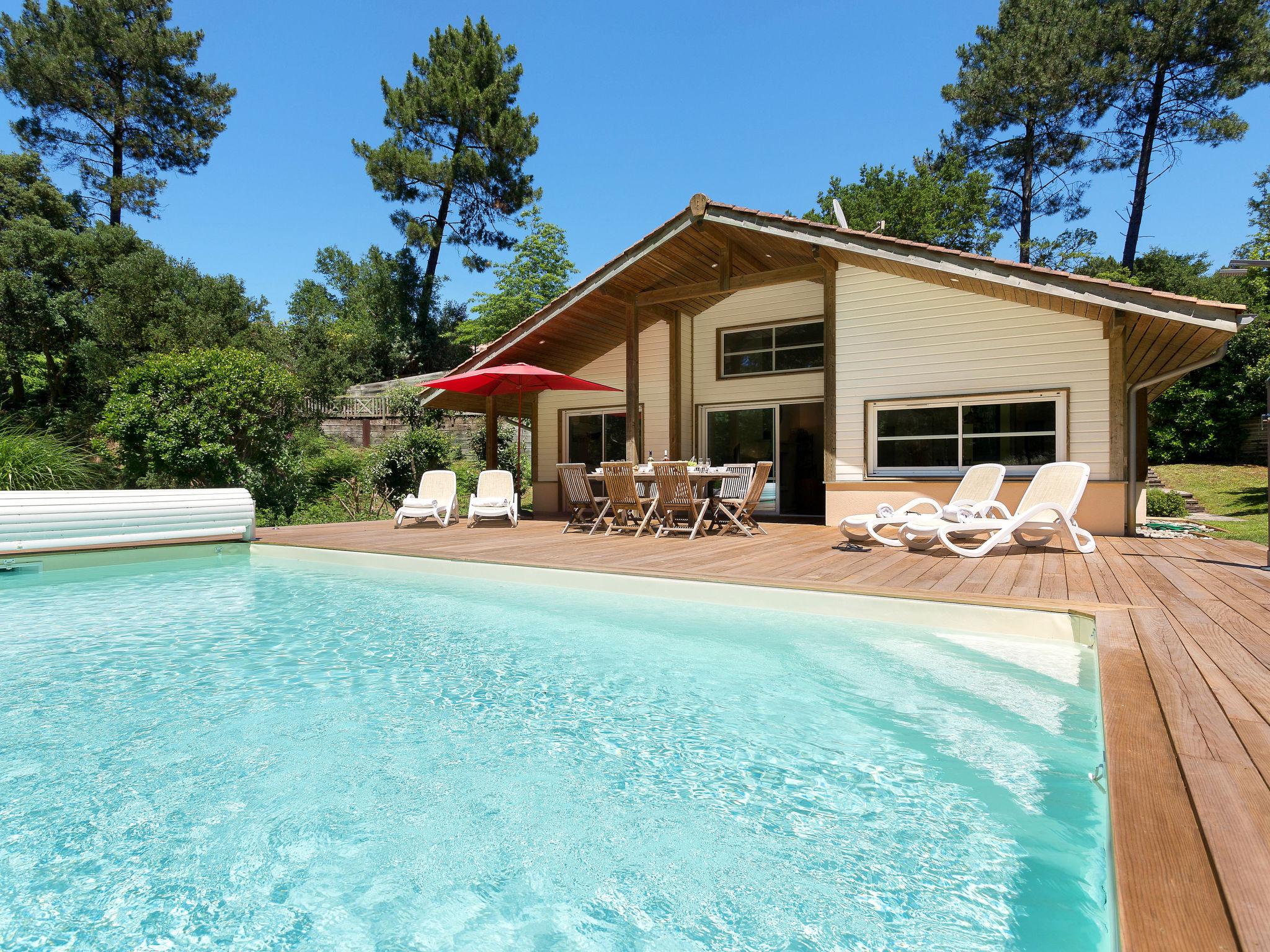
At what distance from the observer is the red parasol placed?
9383 millimetres

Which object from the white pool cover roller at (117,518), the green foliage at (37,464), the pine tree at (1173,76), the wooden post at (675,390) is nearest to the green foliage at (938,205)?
the pine tree at (1173,76)

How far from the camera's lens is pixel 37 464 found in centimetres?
911

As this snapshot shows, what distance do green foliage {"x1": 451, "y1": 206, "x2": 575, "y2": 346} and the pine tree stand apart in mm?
18009

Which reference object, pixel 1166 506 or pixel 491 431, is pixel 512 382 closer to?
pixel 491 431

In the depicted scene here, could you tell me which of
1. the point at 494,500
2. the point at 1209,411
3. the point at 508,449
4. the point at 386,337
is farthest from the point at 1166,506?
the point at 386,337

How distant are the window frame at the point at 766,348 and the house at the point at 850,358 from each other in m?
0.03

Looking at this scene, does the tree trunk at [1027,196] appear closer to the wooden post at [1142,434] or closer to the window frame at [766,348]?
the wooden post at [1142,434]

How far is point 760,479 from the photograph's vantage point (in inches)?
316

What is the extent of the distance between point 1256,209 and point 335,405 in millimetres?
28006

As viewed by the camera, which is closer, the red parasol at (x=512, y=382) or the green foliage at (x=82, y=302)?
the red parasol at (x=512, y=382)

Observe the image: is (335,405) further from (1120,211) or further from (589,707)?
(1120,211)

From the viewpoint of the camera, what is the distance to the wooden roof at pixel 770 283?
7.11m

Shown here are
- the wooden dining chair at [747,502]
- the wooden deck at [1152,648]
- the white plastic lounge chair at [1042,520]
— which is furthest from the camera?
the wooden dining chair at [747,502]

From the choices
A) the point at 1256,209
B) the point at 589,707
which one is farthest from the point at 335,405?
the point at 1256,209
